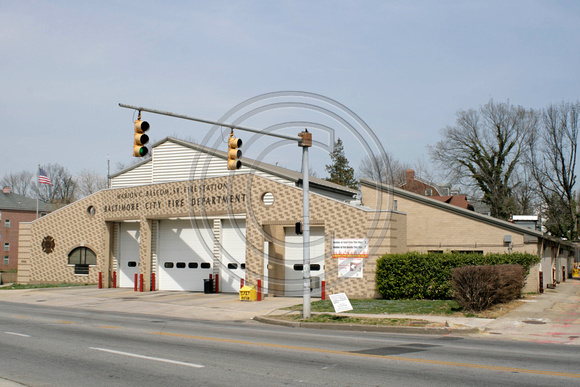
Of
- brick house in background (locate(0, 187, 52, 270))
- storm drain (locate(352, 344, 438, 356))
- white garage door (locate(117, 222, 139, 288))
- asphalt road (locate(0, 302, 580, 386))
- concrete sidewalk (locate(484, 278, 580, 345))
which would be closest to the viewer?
asphalt road (locate(0, 302, 580, 386))

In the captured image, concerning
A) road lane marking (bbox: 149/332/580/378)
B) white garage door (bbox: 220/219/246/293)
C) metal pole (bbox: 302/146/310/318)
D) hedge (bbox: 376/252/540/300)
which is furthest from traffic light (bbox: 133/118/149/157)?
white garage door (bbox: 220/219/246/293)

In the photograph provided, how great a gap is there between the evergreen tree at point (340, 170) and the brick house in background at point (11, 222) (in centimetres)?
3945

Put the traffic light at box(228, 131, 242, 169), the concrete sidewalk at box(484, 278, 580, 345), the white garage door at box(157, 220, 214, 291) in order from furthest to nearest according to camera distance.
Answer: the white garage door at box(157, 220, 214, 291), the traffic light at box(228, 131, 242, 169), the concrete sidewalk at box(484, 278, 580, 345)

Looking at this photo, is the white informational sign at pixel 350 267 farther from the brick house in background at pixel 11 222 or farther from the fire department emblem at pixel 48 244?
the brick house in background at pixel 11 222

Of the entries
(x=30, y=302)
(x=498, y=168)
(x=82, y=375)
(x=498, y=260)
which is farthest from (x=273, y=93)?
(x=498, y=168)

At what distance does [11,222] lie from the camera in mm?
78125

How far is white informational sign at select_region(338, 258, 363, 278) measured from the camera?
22922 mm

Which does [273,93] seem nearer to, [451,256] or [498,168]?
[451,256]

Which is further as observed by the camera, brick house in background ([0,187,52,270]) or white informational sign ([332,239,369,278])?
brick house in background ([0,187,52,270])

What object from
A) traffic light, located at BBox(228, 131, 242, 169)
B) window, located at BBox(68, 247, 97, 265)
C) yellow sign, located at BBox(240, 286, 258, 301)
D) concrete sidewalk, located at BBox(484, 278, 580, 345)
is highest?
traffic light, located at BBox(228, 131, 242, 169)

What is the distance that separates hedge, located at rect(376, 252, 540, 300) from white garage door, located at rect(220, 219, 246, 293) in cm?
758

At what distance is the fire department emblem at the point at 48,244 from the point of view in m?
35.6

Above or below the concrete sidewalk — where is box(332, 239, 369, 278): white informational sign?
above

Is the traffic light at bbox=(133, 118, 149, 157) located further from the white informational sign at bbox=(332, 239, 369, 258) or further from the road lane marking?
the white informational sign at bbox=(332, 239, 369, 258)
